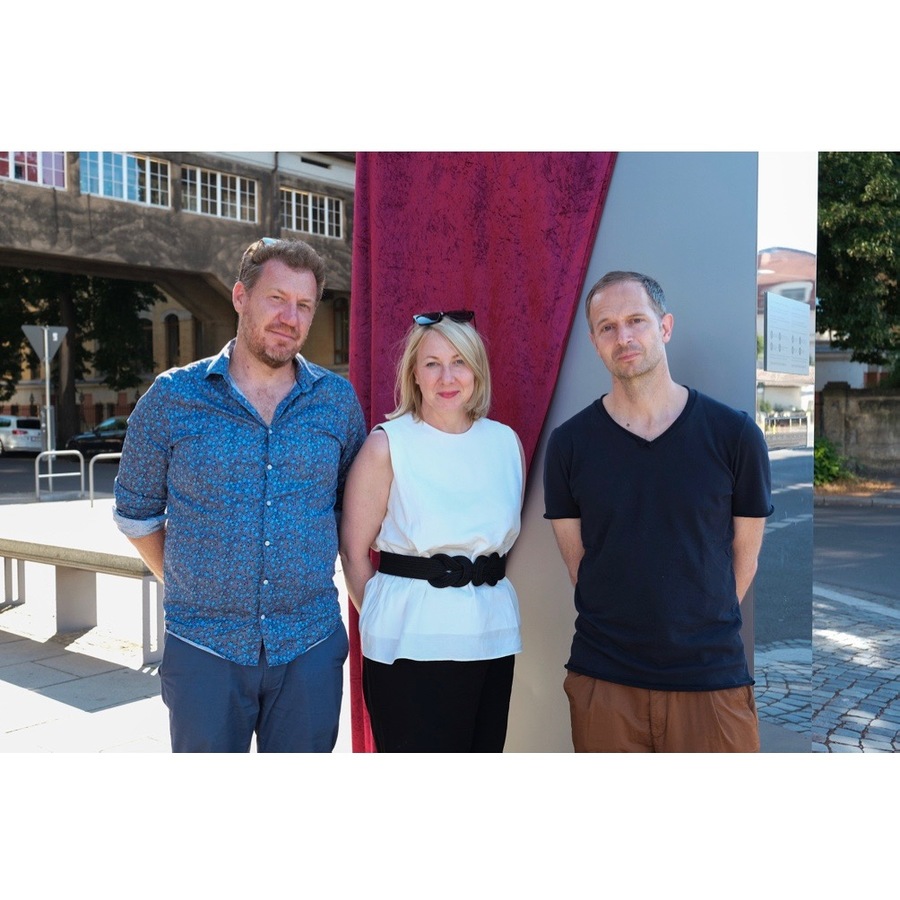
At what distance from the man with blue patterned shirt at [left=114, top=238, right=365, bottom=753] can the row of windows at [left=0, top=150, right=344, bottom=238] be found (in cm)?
2029

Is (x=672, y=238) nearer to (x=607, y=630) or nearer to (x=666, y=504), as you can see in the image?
(x=666, y=504)

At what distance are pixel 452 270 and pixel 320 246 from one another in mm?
24160

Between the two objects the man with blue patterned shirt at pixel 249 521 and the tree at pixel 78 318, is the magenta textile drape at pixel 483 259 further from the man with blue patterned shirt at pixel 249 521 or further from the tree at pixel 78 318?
the tree at pixel 78 318

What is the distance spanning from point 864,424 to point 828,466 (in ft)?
7.96

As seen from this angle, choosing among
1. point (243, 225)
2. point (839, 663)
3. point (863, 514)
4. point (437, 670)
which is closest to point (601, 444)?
point (437, 670)

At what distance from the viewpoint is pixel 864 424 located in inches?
763

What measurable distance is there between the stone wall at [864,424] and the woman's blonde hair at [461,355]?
18079mm

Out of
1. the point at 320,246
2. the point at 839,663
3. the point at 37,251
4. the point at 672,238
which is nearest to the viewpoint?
the point at 672,238

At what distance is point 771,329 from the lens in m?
2.68

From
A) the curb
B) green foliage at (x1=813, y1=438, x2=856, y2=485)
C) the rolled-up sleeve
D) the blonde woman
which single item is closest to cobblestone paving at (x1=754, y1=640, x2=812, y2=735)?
the blonde woman

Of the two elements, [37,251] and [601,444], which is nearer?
[601,444]

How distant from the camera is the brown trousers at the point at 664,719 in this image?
243 centimetres

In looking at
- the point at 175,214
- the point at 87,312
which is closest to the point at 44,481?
the point at 175,214

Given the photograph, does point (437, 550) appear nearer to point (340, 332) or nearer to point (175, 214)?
point (175, 214)
